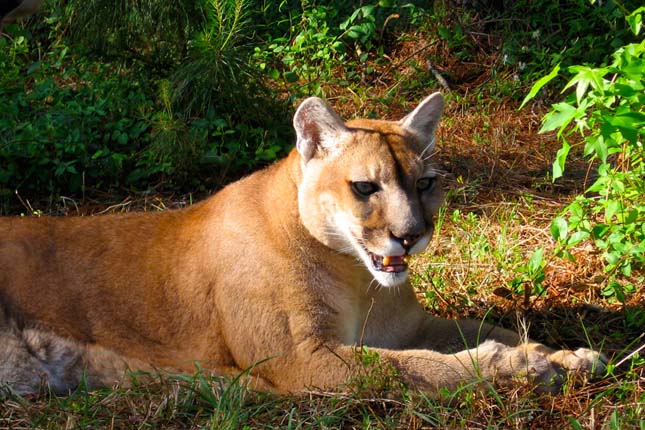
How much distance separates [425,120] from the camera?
5141 mm

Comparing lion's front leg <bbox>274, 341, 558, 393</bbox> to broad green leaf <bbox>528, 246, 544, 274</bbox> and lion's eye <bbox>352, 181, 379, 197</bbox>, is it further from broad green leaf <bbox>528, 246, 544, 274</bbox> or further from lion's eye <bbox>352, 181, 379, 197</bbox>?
broad green leaf <bbox>528, 246, 544, 274</bbox>

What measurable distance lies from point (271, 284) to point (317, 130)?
0.83 metres

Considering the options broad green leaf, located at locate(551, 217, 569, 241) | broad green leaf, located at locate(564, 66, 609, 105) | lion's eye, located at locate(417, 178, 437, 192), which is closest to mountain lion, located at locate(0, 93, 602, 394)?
lion's eye, located at locate(417, 178, 437, 192)

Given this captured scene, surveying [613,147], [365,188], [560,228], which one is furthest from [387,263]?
[613,147]

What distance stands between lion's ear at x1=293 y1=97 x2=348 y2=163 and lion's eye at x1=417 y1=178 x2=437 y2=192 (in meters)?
0.46

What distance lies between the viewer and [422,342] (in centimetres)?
520

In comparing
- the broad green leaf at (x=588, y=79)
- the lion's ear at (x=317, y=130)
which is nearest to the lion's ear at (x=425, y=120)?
the lion's ear at (x=317, y=130)

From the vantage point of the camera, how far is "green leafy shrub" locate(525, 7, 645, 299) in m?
4.50

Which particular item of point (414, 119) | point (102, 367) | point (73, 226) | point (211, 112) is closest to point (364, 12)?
point (211, 112)

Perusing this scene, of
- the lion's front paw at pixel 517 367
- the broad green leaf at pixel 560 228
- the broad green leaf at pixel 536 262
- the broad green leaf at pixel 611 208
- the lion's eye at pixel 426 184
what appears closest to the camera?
the lion's front paw at pixel 517 367

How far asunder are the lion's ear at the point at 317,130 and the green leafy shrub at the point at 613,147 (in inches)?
39.3

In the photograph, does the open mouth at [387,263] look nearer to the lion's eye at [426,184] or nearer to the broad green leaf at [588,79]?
the lion's eye at [426,184]

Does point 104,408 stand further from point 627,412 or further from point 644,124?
point 644,124

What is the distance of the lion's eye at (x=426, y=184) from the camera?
481 centimetres
